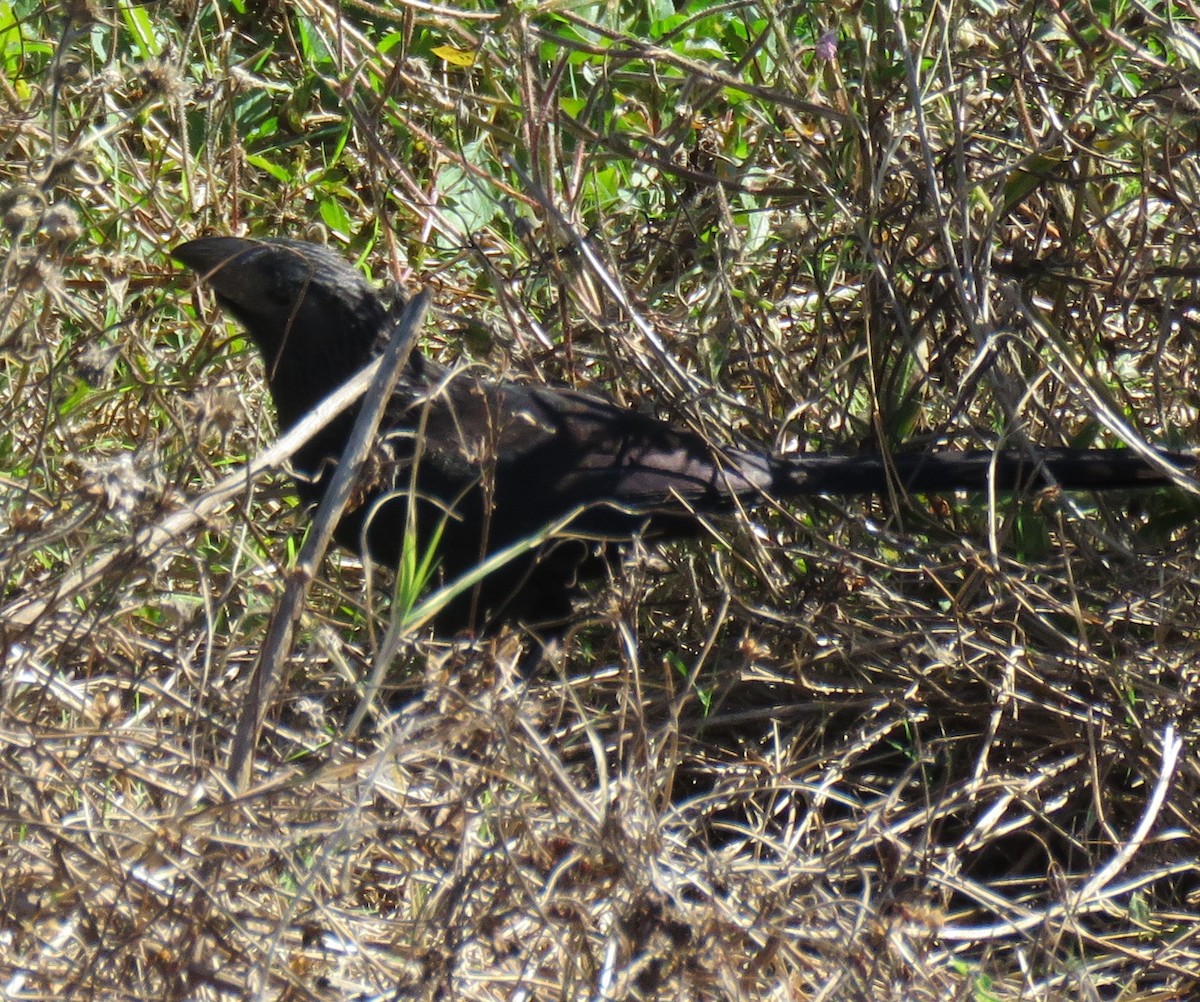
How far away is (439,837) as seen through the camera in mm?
2158

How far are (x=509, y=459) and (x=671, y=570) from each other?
53 centimetres

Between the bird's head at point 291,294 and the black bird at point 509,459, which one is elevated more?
the bird's head at point 291,294

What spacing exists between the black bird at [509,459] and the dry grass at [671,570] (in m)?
0.13

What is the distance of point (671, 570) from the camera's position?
13.1 ft

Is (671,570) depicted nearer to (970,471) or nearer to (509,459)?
(509,459)

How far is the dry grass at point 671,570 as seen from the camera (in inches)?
82.9

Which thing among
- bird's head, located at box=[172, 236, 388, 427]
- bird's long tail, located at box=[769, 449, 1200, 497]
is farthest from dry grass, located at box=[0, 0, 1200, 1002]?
bird's head, located at box=[172, 236, 388, 427]

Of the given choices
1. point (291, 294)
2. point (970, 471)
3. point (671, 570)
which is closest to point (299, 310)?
point (291, 294)

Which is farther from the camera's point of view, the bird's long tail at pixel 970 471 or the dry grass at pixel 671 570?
the bird's long tail at pixel 970 471

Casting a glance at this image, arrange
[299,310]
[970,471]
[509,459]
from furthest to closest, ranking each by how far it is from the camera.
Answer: [299,310]
[509,459]
[970,471]

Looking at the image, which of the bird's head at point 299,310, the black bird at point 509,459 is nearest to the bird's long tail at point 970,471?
the black bird at point 509,459

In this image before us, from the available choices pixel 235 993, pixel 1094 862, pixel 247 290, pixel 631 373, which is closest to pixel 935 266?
pixel 631 373

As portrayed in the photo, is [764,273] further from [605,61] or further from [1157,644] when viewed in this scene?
[1157,644]

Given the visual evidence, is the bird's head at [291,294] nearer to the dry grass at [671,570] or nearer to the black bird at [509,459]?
the black bird at [509,459]
